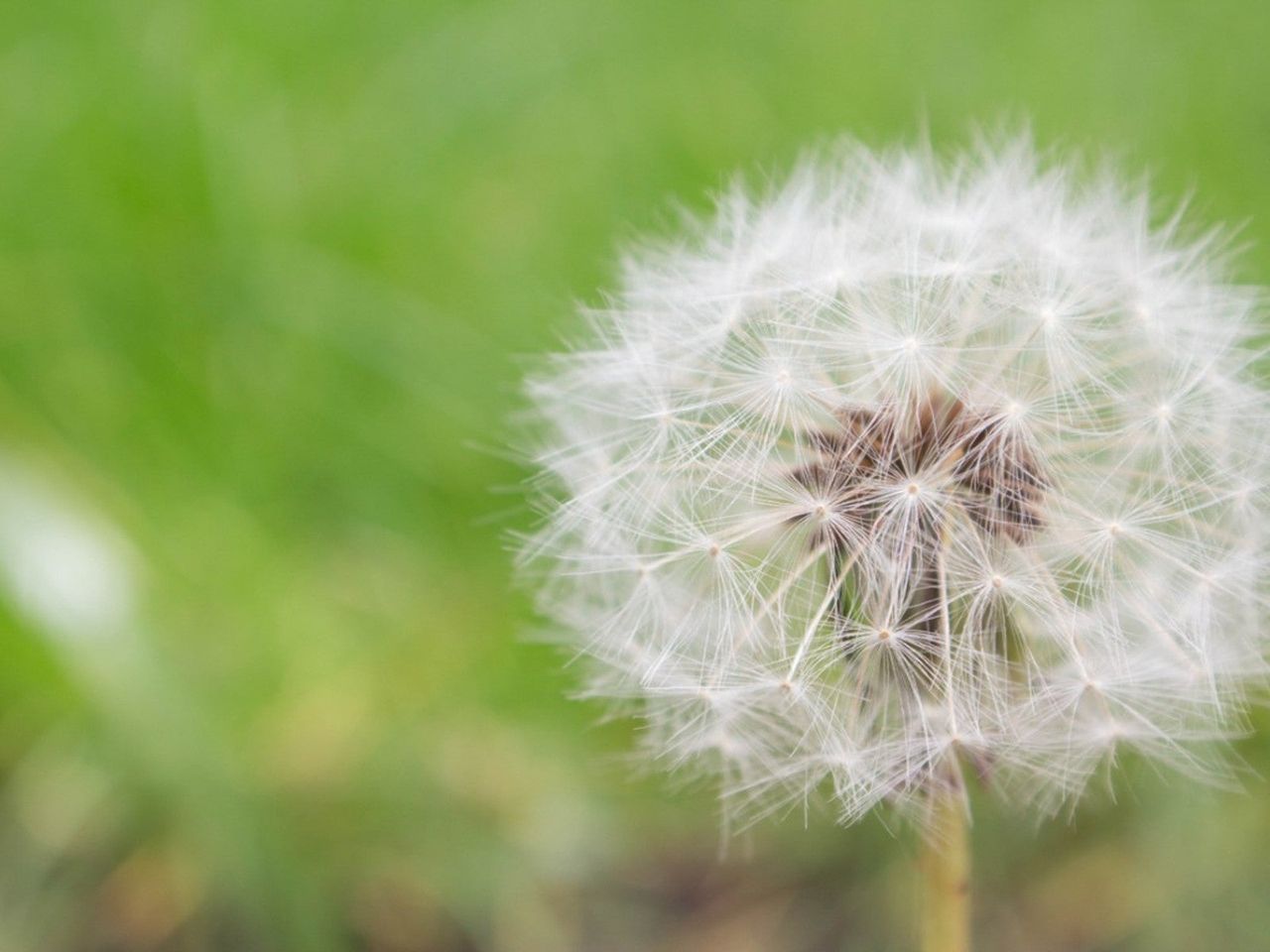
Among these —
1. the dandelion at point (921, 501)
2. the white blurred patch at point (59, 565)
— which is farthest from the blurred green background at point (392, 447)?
the dandelion at point (921, 501)

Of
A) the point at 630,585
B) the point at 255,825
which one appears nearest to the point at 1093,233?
the point at 630,585

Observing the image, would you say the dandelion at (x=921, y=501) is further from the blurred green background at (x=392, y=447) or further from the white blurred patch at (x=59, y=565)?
the white blurred patch at (x=59, y=565)

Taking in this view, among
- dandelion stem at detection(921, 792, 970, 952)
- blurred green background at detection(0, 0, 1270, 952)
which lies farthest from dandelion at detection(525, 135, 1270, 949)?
blurred green background at detection(0, 0, 1270, 952)

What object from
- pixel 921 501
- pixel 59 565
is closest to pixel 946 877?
pixel 921 501

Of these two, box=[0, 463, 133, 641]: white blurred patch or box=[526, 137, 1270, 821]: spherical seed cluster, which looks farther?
box=[0, 463, 133, 641]: white blurred patch

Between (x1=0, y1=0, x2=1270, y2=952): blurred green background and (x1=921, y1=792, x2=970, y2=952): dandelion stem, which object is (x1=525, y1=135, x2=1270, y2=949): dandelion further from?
(x1=0, y1=0, x2=1270, y2=952): blurred green background

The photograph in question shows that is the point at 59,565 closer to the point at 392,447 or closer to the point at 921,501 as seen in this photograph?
the point at 392,447

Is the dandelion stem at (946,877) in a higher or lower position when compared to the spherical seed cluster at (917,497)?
lower
